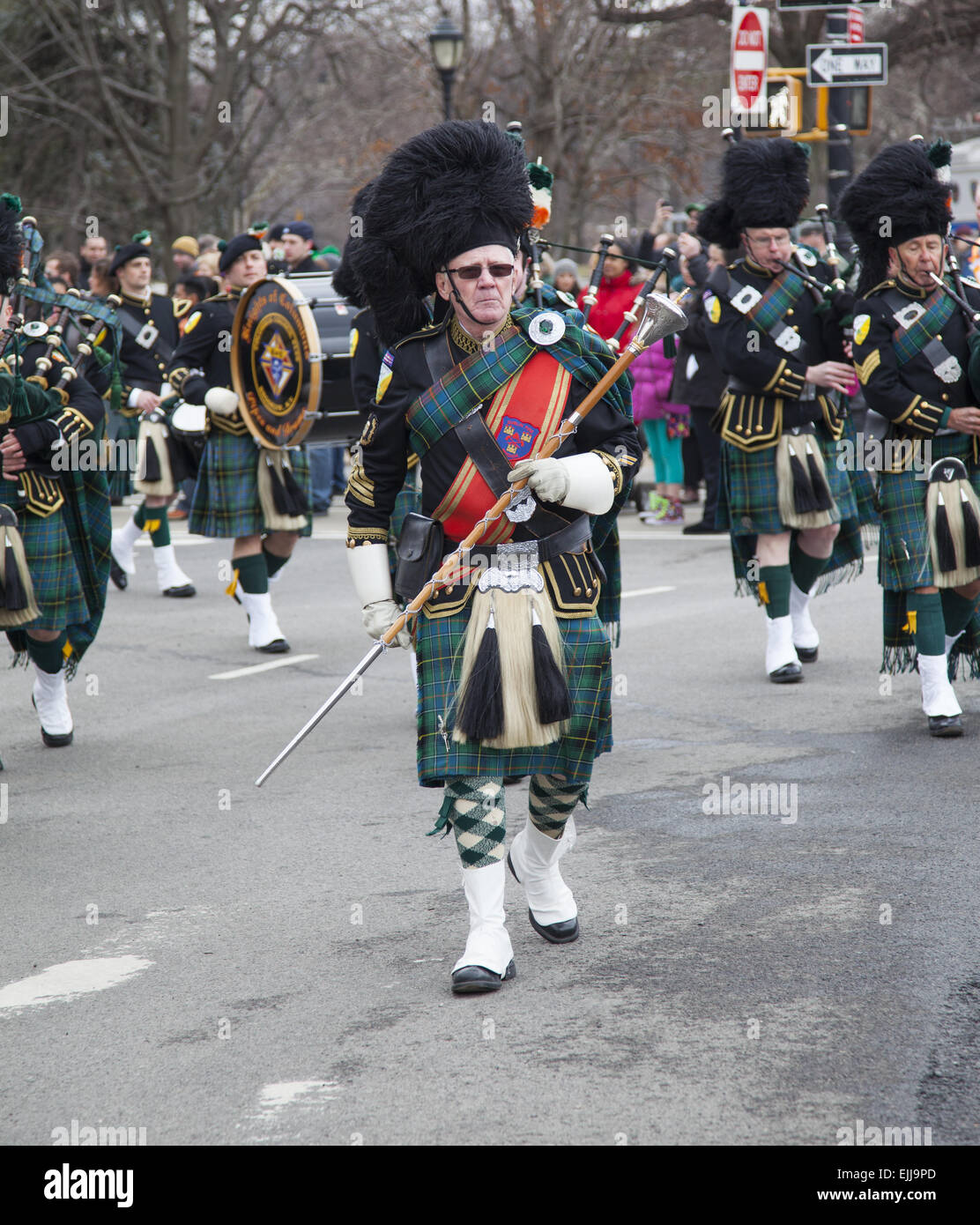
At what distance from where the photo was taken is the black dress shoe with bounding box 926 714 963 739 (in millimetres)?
5852

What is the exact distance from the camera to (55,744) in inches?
250

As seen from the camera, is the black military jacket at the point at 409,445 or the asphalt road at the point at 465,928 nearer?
the asphalt road at the point at 465,928

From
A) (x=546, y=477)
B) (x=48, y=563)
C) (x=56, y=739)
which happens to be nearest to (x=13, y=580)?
(x=48, y=563)

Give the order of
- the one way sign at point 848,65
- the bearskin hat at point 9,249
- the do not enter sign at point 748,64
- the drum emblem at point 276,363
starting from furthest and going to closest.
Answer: the do not enter sign at point 748,64 < the one way sign at point 848,65 < the drum emblem at point 276,363 < the bearskin hat at point 9,249

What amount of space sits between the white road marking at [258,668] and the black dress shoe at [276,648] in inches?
4.7

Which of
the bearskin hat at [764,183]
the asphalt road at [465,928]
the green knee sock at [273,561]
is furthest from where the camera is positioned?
the green knee sock at [273,561]

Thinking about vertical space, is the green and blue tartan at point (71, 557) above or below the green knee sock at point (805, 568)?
above

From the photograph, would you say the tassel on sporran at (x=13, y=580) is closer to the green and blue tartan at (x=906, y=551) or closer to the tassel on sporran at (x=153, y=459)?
the green and blue tartan at (x=906, y=551)

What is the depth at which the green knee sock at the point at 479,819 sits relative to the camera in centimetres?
371

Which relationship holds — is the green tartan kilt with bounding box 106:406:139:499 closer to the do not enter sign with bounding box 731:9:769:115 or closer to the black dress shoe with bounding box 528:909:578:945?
the do not enter sign with bounding box 731:9:769:115

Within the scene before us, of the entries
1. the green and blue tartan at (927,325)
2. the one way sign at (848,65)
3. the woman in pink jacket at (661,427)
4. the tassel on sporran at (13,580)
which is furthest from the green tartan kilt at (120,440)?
the one way sign at (848,65)

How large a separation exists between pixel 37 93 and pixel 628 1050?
2242cm

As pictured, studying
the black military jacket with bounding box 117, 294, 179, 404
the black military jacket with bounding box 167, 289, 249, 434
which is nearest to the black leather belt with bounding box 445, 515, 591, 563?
the black military jacket with bounding box 167, 289, 249, 434

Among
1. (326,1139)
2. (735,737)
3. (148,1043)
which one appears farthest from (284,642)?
(326,1139)
